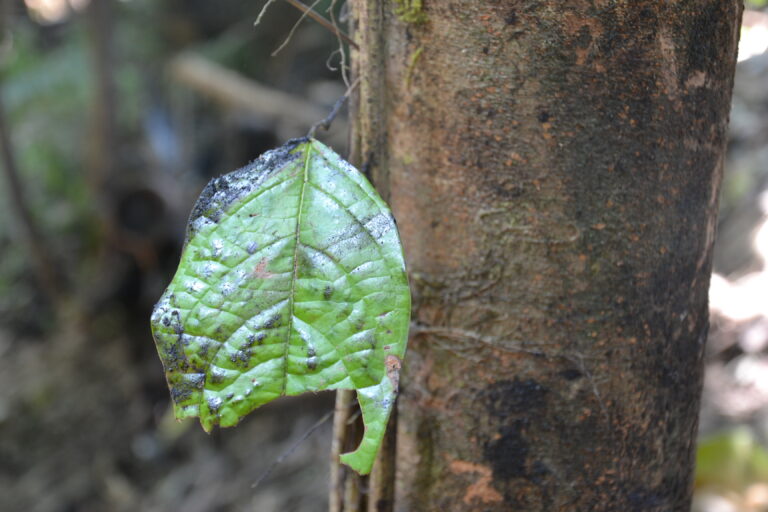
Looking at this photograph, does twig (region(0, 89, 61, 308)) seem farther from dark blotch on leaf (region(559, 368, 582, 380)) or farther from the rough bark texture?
dark blotch on leaf (region(559, 368, 582, 380))

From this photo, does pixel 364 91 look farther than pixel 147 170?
No

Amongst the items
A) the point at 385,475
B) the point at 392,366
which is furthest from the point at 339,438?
the point at 392,366

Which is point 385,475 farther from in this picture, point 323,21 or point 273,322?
point 323,21

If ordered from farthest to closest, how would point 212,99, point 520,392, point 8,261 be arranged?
point 212,99 < point 8,261 < point 520,392

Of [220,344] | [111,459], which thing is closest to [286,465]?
[111,459]

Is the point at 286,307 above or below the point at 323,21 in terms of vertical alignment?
below

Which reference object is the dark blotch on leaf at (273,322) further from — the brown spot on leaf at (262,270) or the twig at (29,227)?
the twig at (29,227)

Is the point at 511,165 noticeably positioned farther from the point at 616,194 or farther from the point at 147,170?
the point at 147,170
